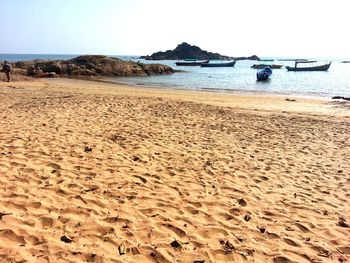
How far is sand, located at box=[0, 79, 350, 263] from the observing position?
14.1 feet

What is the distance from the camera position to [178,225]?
4.86 metres

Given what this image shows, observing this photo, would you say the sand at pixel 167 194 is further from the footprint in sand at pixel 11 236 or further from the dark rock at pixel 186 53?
the dark rock at pixel 186 53

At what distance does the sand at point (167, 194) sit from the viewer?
14.1ft

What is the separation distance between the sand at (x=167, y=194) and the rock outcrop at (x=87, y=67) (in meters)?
40.2

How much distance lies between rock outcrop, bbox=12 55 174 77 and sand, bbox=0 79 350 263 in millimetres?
40216

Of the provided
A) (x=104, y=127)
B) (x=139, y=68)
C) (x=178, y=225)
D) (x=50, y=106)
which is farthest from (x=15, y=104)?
(x=139, y=68)

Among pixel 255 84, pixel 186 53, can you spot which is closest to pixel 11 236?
pixel 255 84

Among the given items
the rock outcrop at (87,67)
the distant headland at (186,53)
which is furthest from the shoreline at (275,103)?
the distant headland at (186,53)

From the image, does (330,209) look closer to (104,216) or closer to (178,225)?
(178,225)

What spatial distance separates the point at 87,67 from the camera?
5344cm

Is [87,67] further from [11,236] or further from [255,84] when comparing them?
[11,236]

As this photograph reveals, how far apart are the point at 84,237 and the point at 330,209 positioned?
406 cm

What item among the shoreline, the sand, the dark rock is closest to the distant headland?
the dark rock

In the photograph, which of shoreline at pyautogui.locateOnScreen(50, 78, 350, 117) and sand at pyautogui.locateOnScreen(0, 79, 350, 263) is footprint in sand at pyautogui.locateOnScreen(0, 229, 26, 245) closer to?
sand at pyautogui.locateOnScreen(0, 79, 350, 263)
